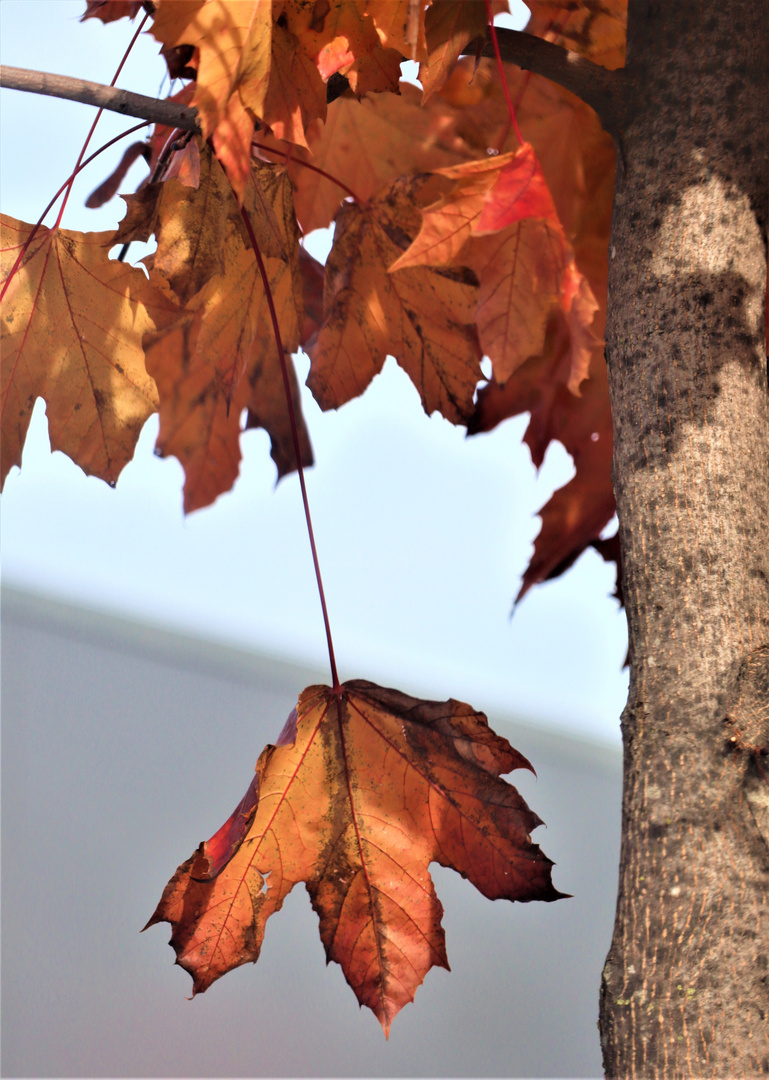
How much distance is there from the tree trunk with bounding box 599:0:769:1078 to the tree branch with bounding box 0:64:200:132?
0.46ft

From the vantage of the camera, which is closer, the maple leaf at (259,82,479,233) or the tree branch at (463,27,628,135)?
the tree branch at (463,27,628,135)

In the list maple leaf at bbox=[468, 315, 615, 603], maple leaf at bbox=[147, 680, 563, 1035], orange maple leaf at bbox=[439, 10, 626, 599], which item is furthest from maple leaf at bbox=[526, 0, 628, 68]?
maple leaf at bbox=[147, 680, 563, 1035]

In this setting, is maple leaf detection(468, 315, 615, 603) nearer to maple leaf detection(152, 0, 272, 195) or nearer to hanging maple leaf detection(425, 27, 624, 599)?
hanging maple leaf detection(425, 27, 624, 599)

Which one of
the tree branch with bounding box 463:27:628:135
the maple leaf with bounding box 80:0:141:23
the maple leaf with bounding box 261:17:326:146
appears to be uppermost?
the maple leaf with bounding box 80:0:141:23

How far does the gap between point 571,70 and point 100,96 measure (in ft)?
0.49

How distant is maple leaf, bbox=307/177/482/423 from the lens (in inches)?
12.1

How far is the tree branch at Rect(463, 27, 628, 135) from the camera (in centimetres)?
26

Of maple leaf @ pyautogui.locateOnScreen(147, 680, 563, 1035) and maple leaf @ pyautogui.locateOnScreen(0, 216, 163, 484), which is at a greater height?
maple leaf @ pyautogui.locateOnScreen(0, 216, 163, 484)

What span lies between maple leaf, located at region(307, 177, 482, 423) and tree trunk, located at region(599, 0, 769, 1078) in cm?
7

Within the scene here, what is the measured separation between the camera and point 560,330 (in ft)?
1.23

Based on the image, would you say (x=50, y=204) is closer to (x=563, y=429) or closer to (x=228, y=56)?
(x=228, y=56)

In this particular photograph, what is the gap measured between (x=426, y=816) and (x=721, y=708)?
11 cm

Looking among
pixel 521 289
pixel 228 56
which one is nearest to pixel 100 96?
pixel 228 56

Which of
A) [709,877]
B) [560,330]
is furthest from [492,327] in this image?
[709,877]
